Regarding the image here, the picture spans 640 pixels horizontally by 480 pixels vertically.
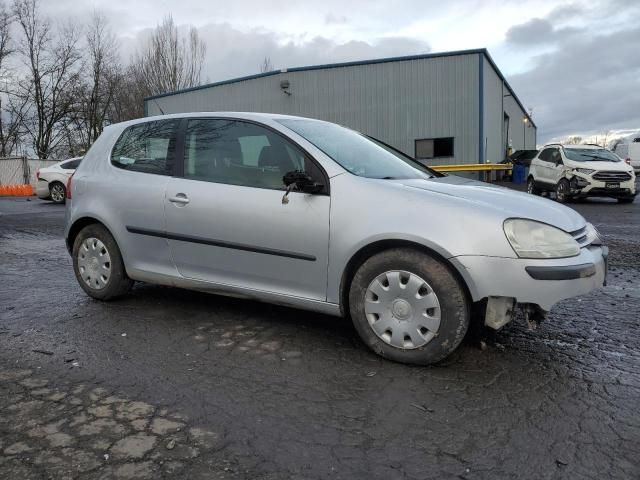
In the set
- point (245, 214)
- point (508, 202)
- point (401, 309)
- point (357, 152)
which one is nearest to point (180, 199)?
point (245, 214)

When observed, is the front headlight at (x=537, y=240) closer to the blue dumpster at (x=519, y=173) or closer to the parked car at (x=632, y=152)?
the blue dumpster at (x=519, y=173)

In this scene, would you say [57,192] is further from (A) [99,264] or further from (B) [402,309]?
(B) [402,309]

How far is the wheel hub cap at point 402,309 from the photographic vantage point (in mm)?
3006

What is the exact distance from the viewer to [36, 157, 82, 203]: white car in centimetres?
1686

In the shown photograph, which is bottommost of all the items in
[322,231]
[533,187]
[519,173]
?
[322,231]

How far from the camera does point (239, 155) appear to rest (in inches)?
150

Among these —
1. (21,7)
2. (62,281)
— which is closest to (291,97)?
(62,281)

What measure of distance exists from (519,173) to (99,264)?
23213 mm

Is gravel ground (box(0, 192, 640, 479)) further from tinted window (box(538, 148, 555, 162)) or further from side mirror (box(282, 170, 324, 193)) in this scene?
tinted window (box(538, 148, 555, 162))

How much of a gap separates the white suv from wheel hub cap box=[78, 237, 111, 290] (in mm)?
12801

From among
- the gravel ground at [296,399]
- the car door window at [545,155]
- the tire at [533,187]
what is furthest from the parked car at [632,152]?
the gravel ground at [296,399]

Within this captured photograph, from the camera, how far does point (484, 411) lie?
2.54 meters

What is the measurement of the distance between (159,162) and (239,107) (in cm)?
2314

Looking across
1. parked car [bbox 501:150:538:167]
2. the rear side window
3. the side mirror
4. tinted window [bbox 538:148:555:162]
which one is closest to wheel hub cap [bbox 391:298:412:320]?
the side mirror
